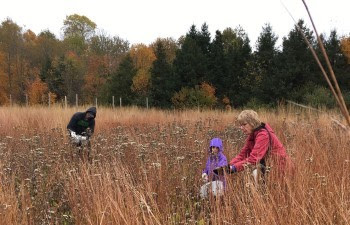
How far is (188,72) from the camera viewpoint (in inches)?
912

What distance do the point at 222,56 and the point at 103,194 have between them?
2250 cm

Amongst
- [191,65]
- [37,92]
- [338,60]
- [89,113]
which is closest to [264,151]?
[89,113]

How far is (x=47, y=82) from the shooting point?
99.9ft

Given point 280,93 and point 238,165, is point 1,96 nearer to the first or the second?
point 280,93

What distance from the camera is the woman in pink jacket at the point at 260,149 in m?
3.38

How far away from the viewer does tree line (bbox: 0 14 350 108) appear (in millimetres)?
21359

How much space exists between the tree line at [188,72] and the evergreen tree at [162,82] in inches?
1.1

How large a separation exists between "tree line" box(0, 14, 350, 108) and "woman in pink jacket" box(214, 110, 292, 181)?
12.1 m

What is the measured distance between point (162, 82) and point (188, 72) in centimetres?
220

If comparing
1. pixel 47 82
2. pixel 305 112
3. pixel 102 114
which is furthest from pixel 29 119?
pixel 47 82

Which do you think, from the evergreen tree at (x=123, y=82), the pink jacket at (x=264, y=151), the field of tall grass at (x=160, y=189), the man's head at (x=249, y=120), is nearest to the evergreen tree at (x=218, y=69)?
the evergreen tree at (x=123, y=82)

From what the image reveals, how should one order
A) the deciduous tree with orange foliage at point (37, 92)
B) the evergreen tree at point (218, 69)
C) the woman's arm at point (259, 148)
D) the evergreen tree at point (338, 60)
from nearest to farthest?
1. the woman's arm at point (259, 148)
2. the evergreen tree at point (338, 60)
3. the evergreen tree at point (218, 69)
4. the deciduous tree with orange foliage at point (37, 92)

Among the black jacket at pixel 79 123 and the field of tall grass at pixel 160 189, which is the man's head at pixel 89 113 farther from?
the field of tall grass at pixel 160 189

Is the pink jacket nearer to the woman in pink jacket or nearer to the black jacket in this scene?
the woman in pink jacket
